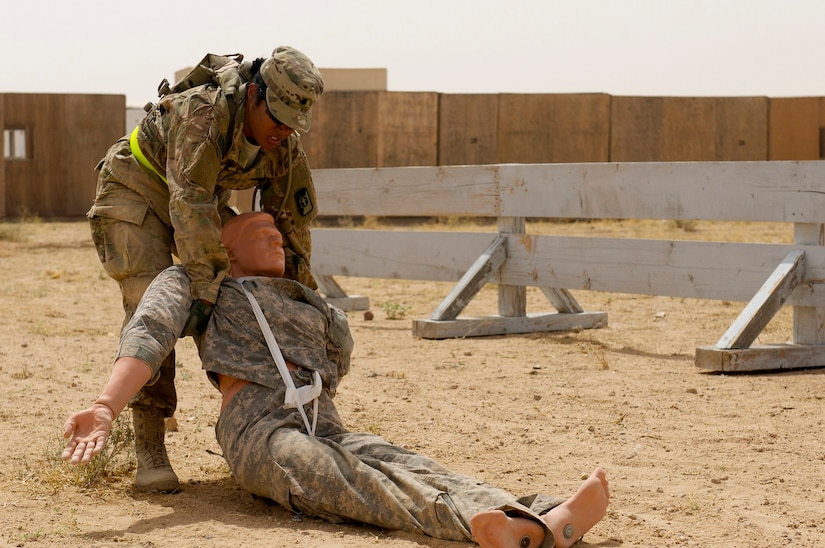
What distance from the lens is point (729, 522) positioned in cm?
342

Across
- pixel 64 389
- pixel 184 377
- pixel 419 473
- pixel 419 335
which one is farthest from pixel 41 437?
pixel 419 335

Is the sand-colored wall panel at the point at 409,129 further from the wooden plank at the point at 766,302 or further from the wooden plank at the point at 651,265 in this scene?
the wooden plank at the point at 766,302

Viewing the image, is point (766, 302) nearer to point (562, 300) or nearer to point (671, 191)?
point (671, 191)

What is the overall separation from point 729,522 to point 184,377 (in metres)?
3.56

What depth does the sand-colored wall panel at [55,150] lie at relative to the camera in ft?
69.1

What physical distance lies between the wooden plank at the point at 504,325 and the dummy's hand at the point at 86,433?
455 cm

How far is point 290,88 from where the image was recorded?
149 inches

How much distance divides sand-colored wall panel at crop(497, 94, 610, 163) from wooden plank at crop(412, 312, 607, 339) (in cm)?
1289

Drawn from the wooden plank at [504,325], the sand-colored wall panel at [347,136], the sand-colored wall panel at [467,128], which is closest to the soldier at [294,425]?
the wooden plank at [504,325]

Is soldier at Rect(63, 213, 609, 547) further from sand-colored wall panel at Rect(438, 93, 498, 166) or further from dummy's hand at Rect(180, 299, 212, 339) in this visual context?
sand-colored wall panel at Rect(438, 93, 498, 166)

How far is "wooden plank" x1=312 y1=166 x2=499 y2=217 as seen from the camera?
812 centimetres

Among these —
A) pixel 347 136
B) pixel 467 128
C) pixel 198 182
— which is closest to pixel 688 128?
pixel 467 128

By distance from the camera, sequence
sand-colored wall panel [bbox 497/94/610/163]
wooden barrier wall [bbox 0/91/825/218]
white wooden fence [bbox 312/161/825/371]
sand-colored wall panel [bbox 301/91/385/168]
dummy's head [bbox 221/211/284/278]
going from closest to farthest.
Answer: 1. dummy's head [bbox 221/211/284/278]
2. white wooden fence [bbox 312/161/825/371]
3. sand-colored wall panel [bbox 301/91/385/168]
4. wooden barrier wall [bbox 0/91/825/218]
5. sand-colored wall panel [bbox 497/94/610/163]

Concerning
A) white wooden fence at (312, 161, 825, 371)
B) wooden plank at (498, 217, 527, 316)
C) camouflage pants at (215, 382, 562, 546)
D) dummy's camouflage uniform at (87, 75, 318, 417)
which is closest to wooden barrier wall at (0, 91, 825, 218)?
white wooden fence at (312, 161, 825, 371)
